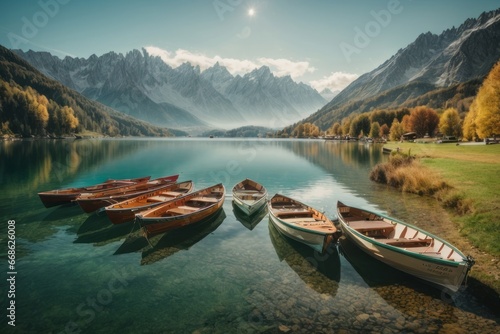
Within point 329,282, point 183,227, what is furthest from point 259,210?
point 329,282

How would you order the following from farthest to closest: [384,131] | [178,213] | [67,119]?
1. [67,119]
2. [384,131]
3. [178,213]

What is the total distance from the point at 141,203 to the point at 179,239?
708 centimetres

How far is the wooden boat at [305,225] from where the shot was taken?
53.1 ft

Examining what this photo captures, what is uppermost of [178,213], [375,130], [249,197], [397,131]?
[375,130]

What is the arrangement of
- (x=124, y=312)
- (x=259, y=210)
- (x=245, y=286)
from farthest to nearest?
(x=259, y=210) → (x=245, y=286) → (x=124, y=312)

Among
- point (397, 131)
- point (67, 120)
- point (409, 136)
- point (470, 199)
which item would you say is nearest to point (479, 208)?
point (470, 199)

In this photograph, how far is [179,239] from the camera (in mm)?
20141

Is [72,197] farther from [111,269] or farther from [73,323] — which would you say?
[73,323]

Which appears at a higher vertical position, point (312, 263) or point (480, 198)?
point (480, 198)

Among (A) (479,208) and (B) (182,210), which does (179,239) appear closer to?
(B) (182,210)

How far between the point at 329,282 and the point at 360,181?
3288cm

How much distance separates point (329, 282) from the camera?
14.0m

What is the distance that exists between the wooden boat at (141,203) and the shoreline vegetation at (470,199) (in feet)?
69.4

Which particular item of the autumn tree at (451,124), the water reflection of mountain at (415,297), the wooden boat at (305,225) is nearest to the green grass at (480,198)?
the water reflection of mountain at (415,297)
